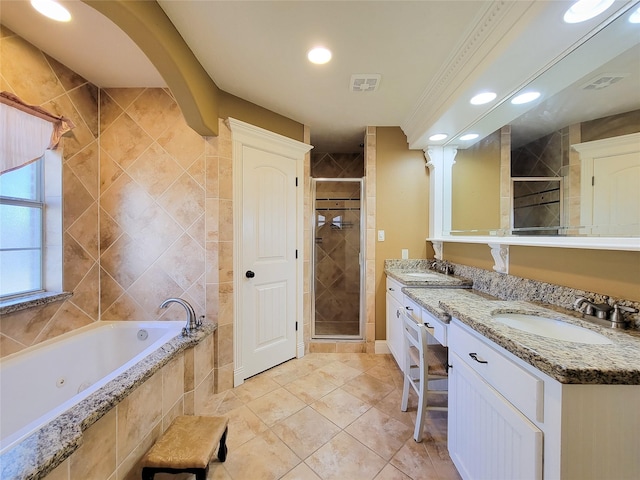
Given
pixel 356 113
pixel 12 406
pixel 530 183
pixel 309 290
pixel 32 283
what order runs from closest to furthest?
pixel 12 406 → pixel 530 183 → pixel 32 283 → pixel 356 113 → pixel 309 290

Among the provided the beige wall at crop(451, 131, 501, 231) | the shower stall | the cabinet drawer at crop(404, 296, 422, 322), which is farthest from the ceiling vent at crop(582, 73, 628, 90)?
the shower stall

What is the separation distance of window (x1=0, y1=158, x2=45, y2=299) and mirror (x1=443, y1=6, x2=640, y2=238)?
10.2ft

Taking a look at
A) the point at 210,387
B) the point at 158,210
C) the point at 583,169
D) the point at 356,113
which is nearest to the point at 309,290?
the point at 210,387

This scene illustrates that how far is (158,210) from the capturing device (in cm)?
195

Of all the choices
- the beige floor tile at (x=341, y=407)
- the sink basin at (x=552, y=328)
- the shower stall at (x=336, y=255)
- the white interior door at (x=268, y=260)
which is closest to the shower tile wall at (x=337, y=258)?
the shower stall at (x=336, y=255)

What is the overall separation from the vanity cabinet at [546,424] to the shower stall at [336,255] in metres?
2.14

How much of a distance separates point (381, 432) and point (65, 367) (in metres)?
2.10

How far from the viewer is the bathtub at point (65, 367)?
49.9 inches

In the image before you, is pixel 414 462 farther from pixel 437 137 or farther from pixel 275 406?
pixel 437 137

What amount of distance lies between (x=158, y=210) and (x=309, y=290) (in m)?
1.55

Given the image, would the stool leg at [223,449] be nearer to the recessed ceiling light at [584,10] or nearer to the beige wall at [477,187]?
the beige wall at [477,187]

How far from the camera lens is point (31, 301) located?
1475mm

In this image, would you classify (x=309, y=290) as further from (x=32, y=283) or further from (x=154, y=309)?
(x=32, y=283)

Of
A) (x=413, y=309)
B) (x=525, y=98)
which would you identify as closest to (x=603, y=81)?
(x=525, y=98)
